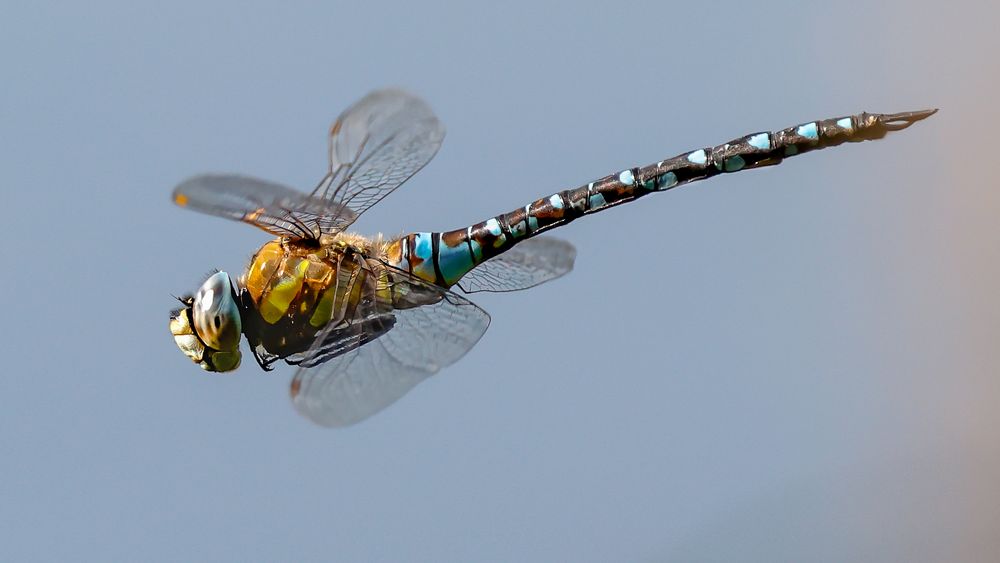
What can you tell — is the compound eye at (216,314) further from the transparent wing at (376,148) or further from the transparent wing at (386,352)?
the transparent wing at (376,148)

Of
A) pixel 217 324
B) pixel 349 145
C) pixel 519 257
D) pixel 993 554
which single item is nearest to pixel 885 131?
pixel 519 257

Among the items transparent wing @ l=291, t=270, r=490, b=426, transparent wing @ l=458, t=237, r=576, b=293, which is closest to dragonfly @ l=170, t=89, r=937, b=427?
transparent wing @ l=291, t=270, r=490, b=426

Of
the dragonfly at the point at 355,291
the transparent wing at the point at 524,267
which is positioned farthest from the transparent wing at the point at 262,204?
the transparent wing at the point at 524,267

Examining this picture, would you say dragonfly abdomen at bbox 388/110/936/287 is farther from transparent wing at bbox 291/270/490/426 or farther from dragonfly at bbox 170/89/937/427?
transparent wing at bbox 291/270/490/426

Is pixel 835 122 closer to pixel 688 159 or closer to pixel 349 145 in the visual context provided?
pixel 688 159

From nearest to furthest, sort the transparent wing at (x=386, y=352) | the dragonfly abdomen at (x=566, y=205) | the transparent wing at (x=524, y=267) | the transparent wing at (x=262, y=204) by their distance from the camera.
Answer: the transparent wing at (x=262, y=204) → the transparent wing at (x=386, y=352) → the dragonfly abdomen at (x=566, y=205) → the transparent wing at (x=524, y=267)

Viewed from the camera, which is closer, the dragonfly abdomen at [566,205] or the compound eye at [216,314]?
the compound eye at [216,314]
